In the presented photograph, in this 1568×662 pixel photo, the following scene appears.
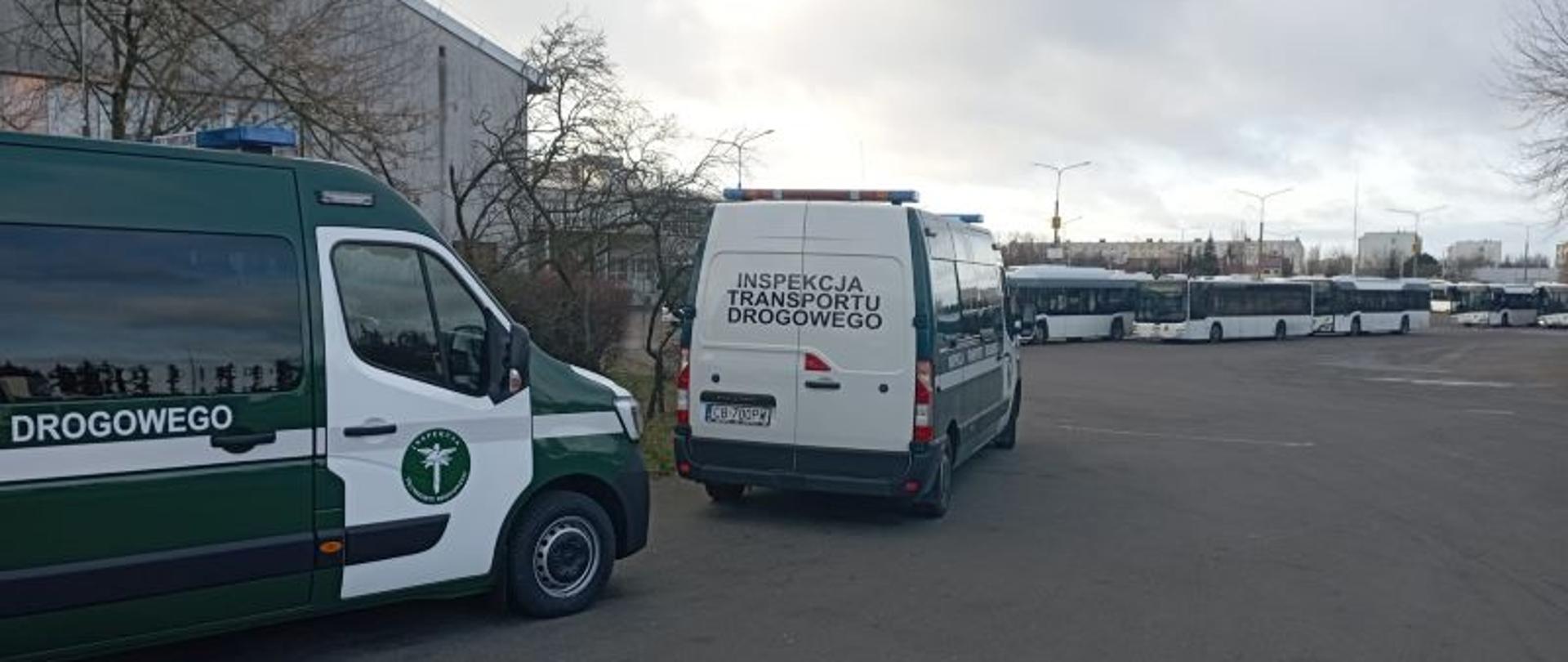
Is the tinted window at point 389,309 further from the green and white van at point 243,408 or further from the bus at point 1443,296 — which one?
the bus at point 1443,296

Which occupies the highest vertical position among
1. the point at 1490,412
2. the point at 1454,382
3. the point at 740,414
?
the point at 740,414

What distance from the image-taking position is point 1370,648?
255 inches

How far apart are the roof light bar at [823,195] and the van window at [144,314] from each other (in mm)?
4768

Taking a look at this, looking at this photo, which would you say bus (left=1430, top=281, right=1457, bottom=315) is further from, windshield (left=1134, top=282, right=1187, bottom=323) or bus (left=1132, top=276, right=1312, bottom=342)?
windshield (left=1134, top=282, right=1187, bottom=323)

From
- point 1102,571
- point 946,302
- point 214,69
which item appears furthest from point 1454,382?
point 214,69

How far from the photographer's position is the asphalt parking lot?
20.8 feet

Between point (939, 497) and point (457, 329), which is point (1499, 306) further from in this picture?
point (457, 329)

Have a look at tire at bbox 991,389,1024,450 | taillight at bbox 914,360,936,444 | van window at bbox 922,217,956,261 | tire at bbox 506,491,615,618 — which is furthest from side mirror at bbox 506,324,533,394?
tire at bbox 991,389,1024,450

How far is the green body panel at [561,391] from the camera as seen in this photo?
257 inches

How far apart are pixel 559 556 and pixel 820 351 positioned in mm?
3183

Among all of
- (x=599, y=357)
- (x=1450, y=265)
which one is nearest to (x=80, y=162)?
(x=599, y=357)

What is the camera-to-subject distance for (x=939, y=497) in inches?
384

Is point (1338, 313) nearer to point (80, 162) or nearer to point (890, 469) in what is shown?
point (890, 469)

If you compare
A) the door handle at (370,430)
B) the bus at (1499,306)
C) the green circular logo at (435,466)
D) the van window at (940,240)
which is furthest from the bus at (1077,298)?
the door handle at (370,430)
